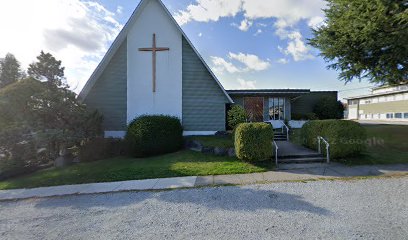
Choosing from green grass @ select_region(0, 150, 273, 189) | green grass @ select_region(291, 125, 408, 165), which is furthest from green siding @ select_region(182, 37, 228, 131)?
green grass @ select_region(291, 125, 408, 165)

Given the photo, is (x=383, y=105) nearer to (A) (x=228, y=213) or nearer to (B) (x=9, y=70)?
(A) (x=228, y=213)

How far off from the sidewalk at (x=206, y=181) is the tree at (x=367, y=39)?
5.88m

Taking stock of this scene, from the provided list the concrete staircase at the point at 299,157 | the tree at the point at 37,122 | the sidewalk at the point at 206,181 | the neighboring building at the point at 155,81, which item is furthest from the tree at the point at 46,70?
the concrete staircase at the point at 299,157

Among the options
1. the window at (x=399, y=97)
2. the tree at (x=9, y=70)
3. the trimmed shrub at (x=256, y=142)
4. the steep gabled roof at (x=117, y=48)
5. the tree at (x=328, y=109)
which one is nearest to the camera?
the trimmed shrub at (x=256, y=142)

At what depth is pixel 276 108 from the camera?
690 inches

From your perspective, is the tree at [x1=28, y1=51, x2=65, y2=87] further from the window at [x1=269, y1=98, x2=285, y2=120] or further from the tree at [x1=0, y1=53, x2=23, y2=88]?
the window at [x1=269, y1=98, x2=285, y2=120]

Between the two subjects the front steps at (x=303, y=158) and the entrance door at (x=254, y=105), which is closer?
the front steps at (x=303, y=158)

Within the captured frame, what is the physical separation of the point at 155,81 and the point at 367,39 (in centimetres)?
1116

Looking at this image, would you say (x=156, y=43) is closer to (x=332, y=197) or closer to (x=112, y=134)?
(x=112, y=134)

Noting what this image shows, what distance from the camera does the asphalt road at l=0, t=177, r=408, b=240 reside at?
3.69m

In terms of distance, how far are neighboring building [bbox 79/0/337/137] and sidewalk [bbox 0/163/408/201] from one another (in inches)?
260

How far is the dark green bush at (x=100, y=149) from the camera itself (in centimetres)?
1128

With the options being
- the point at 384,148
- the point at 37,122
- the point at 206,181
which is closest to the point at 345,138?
the point at 384,148

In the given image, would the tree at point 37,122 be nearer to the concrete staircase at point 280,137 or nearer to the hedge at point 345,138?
the concrete staircase at point 280,137
